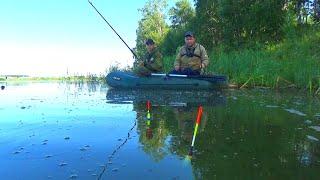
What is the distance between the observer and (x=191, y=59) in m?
14.9

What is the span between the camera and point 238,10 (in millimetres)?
29484

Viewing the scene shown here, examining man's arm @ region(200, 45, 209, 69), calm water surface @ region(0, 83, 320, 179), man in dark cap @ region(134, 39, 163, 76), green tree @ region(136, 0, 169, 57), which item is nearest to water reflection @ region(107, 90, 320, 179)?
calm water surface @ region(0, 83, 320, 179)

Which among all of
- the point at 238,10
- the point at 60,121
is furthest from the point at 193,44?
the point at 238,10

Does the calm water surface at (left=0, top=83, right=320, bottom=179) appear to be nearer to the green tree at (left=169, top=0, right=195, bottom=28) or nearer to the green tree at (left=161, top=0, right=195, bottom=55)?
the green tree at (left=161, top=0, right=195, bottom=55)

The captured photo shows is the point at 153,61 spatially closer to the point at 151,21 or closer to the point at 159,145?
the point at 159,145

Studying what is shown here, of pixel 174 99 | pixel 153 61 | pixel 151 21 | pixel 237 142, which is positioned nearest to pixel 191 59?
pixel 153 61

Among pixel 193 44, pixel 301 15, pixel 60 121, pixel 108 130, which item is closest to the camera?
pixel 108 130

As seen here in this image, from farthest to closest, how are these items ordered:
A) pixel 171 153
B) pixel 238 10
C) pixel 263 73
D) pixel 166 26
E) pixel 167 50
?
pixel 166 26 → pixel 167 50 → pixel 238 10 → pixel 263 73 → pixel 171 153

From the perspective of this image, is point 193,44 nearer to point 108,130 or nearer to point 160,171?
point 108,130

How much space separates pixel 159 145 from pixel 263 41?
23.4 m

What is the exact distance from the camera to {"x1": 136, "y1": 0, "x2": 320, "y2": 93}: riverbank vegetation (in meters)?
16.7

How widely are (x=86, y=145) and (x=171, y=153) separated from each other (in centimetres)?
108

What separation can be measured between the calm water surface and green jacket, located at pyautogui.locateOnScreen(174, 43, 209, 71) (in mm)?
6610

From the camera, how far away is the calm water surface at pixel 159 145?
3914 millimetres
